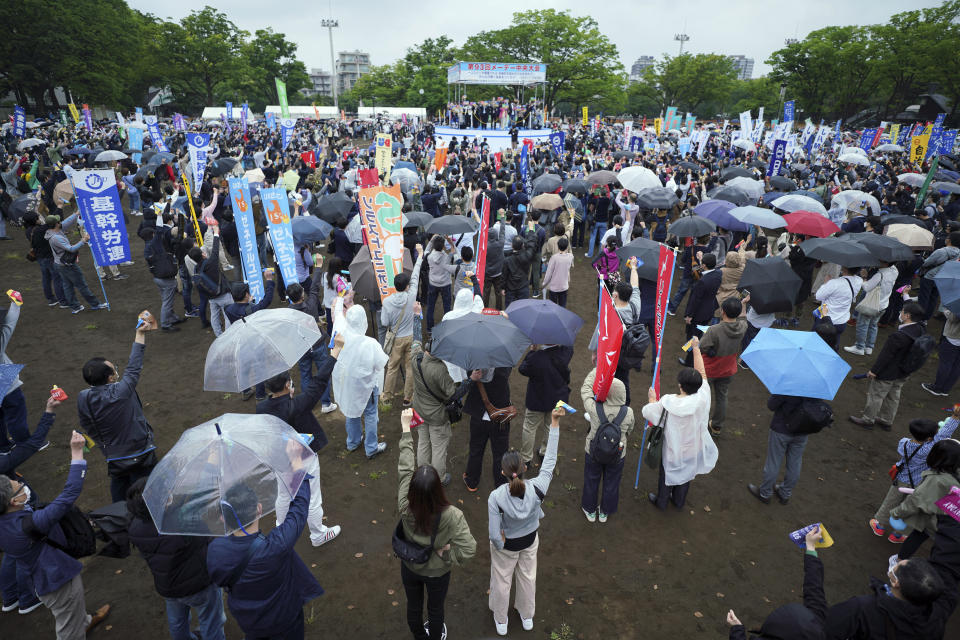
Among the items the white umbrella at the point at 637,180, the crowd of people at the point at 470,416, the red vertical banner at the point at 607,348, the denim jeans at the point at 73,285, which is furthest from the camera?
the white umbrella at the point at 637,180

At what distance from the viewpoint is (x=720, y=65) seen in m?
58.4

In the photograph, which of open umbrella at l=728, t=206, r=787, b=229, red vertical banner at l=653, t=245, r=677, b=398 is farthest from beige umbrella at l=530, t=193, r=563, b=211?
red vertical banner at l=653, t=245, r=677, b=398

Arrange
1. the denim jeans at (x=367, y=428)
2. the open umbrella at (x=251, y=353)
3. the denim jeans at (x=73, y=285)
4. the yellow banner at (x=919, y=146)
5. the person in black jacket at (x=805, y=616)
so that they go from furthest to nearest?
the yellow banner at (x=919, y=146), the denim jeans at (x=73, y=285), the denim jeans at (x=367, y=428), the open umbrella at (x=251, y=353), the person in black jacket at (x=805, y=616)

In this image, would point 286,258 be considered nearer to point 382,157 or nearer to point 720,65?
point 382,157

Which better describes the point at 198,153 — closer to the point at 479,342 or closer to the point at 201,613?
the point at 479,342

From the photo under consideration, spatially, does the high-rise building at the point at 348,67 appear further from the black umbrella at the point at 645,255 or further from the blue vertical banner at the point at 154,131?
the black umbrella at the point at 645,255

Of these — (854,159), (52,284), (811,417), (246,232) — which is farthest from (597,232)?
(854,159)

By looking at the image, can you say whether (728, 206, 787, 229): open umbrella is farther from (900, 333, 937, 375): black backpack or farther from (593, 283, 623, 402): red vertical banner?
(593, 283, 623, 402): red vertical banner

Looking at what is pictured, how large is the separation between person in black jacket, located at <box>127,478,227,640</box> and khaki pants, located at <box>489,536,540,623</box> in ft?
6.14

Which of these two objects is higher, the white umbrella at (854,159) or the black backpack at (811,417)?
the white umbrella at (854,159)

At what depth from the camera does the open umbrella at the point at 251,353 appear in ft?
12.6

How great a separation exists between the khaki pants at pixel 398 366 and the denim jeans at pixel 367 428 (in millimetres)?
816

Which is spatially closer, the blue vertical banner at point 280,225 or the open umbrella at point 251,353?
the open umbrella at point 251,353

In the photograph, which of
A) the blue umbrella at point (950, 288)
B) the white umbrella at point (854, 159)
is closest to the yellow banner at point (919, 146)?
the white umbrella at point (854, 159)
